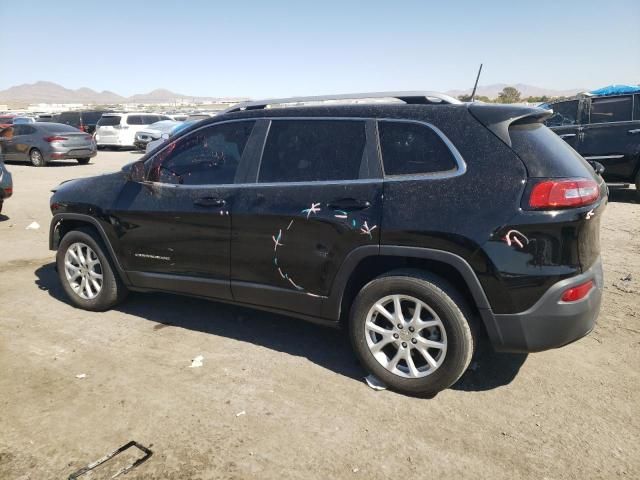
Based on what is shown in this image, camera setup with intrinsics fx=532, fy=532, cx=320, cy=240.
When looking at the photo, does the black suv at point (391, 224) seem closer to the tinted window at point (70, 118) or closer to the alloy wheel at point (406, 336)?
the alloy wheel at point (406, 336)

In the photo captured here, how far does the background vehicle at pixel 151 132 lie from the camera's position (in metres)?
22.8

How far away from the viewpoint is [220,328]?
4.50 m

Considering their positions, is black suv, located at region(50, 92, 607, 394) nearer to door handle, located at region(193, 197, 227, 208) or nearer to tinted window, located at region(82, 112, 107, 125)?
door handle, located at region(193, 197, 227, 208)

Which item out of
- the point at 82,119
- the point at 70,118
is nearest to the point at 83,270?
the point at 82,119

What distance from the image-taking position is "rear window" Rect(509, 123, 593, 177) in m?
3.02

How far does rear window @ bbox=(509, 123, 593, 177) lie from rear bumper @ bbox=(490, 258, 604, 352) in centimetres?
61

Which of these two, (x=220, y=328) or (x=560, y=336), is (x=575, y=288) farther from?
(x=220, y=328)

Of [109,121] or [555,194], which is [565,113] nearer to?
[555,194]

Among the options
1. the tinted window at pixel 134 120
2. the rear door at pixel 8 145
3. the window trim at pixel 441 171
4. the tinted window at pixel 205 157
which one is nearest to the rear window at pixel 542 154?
the window trim at pixel 441 171

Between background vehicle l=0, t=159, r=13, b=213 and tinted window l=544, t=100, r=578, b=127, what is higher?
tinted window l=544, t=100, r=578, b=127

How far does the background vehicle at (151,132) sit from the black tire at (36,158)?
17.1ft

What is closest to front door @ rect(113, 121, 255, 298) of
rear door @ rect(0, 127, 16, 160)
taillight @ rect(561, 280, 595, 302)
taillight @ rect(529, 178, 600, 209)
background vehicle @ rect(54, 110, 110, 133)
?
taillight @ rect(529, 178, 600, 209)

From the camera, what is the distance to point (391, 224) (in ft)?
10.7

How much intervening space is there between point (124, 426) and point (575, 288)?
269 cm
